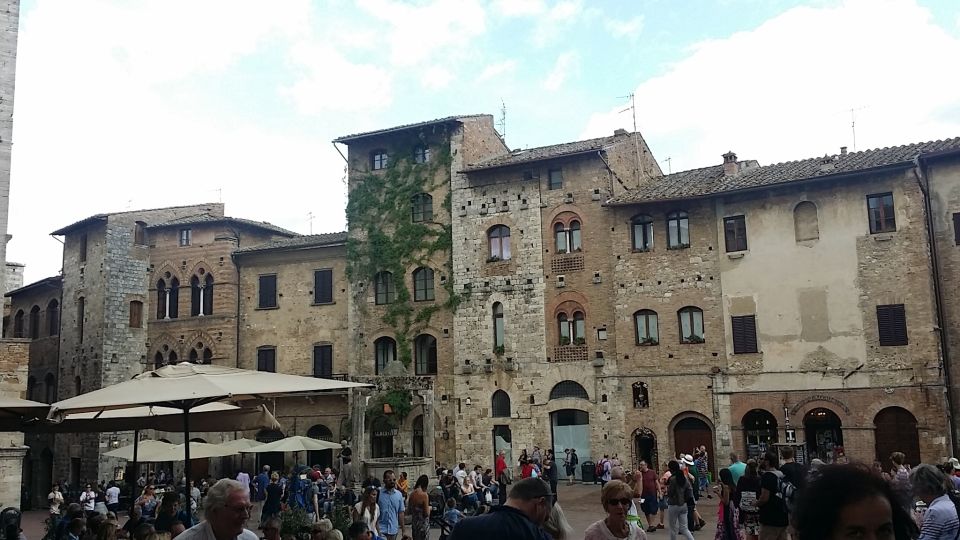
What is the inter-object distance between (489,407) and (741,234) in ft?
34.1

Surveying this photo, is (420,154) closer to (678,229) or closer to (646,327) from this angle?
(678,229)

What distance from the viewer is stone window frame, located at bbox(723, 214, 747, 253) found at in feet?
87.9

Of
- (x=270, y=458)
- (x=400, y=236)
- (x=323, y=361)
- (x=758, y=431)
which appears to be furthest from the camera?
(x=323, y=361)

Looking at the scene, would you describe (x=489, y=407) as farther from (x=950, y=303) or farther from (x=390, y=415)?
(x=950, y=303)

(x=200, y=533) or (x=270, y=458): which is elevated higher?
(x=200, y=533)

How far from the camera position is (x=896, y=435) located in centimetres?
2402

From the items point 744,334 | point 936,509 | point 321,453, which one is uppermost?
point 744,334

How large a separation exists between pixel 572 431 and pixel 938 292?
12.0 meters

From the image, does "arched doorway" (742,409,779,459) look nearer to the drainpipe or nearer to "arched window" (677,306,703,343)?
"arched window" (677,306,703,343)

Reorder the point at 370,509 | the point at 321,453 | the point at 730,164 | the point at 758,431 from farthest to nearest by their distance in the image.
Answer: the point at 321,453
the point at 730,164
the point at 758,431
the point at 370,509

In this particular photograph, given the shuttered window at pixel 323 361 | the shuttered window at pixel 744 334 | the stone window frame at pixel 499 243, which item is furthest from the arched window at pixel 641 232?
the shuttered window at pixel 323 361

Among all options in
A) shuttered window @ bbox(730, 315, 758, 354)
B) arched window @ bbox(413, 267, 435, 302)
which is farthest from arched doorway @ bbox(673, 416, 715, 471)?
arched window @ bbox(413, 267, 435, 302)

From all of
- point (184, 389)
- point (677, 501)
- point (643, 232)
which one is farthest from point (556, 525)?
point (643, 232)

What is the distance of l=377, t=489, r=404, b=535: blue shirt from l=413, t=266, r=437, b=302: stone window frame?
18.2m
